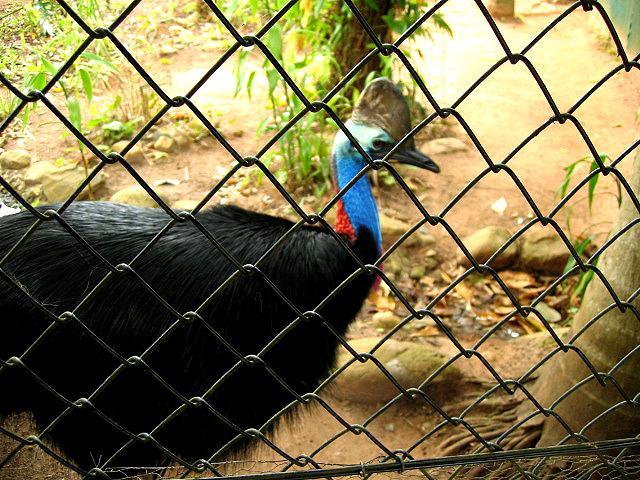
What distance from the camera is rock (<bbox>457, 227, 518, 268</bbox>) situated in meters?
4.00

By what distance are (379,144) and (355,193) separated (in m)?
0.43

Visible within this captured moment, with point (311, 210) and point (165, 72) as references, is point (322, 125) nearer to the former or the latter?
point (311, 210)

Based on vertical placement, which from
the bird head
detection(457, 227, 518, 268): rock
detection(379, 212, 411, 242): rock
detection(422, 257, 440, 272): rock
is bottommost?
detection(422, 257, 440, 272): rock

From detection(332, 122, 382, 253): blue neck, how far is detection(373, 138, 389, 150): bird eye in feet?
0.58

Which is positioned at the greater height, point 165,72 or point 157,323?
point 165,72

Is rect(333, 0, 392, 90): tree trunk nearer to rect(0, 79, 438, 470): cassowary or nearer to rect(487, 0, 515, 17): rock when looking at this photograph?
rect(0, 79, 438, 470): cassowary

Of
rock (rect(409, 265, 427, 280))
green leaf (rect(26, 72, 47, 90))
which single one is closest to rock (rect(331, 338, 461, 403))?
rock (rect(409, 265, 427, 280))

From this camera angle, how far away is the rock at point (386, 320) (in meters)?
3.65

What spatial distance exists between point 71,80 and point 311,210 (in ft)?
5.37

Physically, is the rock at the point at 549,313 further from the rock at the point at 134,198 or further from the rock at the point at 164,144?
the rock at the point at 164,144

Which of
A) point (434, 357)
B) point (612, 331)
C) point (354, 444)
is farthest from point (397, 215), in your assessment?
point (612, 331)

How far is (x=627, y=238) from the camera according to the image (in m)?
2.23

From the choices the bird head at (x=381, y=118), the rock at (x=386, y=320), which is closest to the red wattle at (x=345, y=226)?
the bird head at (x=381, y=118)

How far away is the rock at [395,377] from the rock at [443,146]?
2.22 meters
